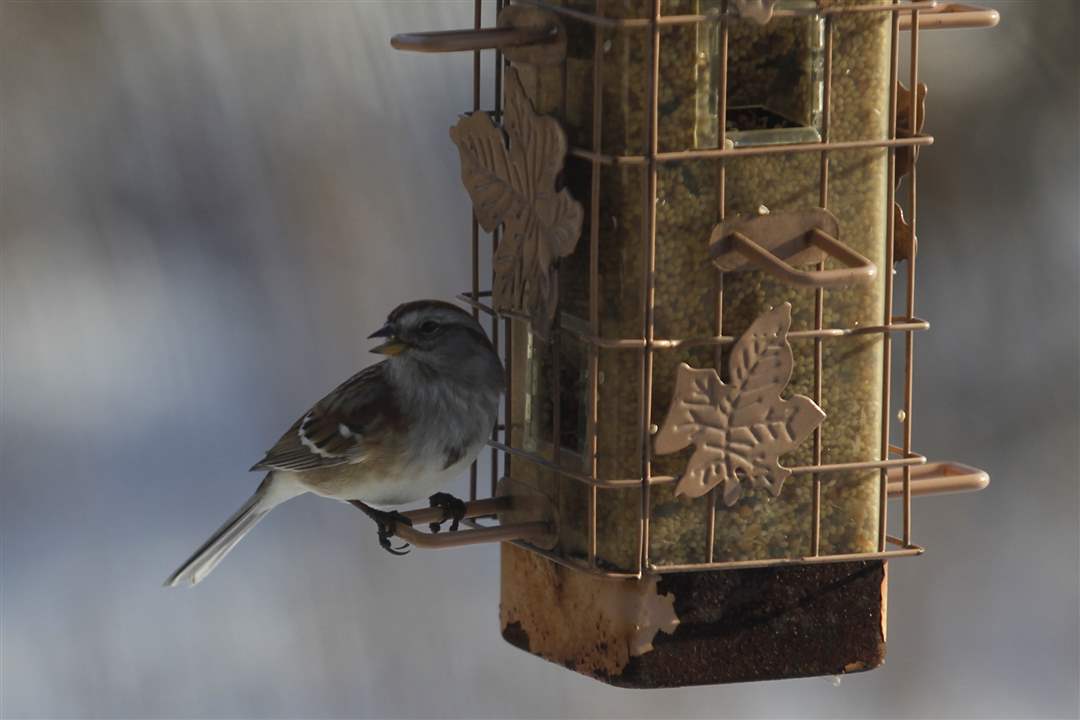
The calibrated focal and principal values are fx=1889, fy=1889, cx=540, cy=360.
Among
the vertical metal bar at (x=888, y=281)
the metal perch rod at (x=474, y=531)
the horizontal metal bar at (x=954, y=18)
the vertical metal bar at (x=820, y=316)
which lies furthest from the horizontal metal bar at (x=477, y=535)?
the horizontal metal bar at (x=954, y=18)

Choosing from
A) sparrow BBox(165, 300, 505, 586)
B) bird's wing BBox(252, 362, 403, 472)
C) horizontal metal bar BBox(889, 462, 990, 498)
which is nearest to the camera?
horizontal metal bar BBox(889, 462, 990, 498)

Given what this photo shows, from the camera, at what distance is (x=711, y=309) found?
10.9 feet

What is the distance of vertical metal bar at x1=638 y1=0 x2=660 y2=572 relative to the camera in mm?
3160

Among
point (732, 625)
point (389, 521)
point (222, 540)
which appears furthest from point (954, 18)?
point (222, 540)

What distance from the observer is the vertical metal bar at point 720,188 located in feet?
10.5

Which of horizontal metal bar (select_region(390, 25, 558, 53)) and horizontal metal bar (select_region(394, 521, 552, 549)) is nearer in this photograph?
horizontal metal bar (select_region(390, 25, 558, 53))

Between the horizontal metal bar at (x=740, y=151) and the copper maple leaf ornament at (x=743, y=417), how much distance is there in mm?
272

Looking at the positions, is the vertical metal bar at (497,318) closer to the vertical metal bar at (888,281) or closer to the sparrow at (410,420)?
the sparrow at (410,420)

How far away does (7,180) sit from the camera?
654 centimetres

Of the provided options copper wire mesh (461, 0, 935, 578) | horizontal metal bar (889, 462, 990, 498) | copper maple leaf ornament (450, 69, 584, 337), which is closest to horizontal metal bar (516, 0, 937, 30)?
copper wire mesh (461, 0, 935, 578)

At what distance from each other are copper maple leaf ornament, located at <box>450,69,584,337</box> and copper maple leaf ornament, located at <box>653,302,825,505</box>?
32 cm

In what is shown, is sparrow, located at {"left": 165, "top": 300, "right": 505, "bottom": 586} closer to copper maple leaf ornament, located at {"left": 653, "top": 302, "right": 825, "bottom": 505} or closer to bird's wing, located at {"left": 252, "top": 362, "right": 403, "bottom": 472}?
bird's wing, located at {"left": 252, "top": 362, "right": 403, "bottom": 472}

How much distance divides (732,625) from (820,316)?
0.59 metres

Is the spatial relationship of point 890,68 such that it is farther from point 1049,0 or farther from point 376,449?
point 1049,0
